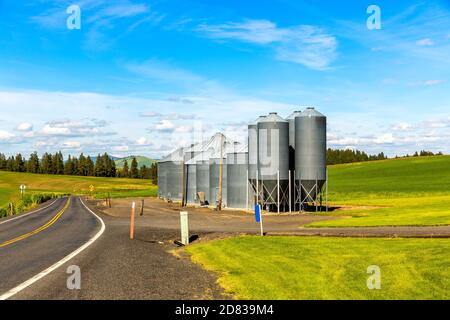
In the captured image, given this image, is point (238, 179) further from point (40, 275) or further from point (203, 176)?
point (40, 275)

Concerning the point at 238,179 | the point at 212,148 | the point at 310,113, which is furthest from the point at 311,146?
the point at 212,148

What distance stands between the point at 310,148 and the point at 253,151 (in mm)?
5892

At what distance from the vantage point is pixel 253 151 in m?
48.6

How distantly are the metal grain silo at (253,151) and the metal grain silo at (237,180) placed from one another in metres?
1.69

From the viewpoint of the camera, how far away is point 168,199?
7444cm

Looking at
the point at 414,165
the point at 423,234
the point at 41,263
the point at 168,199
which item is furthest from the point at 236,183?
the point at 414,165

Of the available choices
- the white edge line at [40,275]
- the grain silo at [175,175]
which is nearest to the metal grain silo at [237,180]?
the grain silo at [175,175]

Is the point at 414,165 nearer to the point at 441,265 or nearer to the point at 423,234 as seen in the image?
the point at 423,234

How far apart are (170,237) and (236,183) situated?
26.8m

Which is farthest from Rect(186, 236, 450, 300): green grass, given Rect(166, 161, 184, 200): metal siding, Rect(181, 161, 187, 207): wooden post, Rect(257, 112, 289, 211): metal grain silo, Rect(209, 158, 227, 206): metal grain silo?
Rect(166, 161, 184, 200): metal siding

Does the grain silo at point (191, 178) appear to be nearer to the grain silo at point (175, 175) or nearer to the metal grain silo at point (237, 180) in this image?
the grain silo at point (175, 175)
